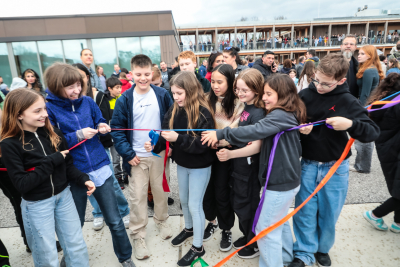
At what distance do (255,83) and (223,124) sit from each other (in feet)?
1.84

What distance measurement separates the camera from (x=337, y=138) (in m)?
2.06

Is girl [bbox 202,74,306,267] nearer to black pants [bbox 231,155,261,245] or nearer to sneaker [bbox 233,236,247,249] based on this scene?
black pants [bbox 231,155,261,245]

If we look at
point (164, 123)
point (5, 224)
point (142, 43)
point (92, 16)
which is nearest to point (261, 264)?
point (164, 123)

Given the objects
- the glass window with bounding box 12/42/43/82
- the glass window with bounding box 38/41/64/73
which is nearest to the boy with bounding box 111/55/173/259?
the glass window with bounding box 38/41/64/73

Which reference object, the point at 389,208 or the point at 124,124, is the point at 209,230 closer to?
the point at 124,124

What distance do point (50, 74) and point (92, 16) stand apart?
1423cm

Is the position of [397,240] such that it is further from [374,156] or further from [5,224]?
[5,224]

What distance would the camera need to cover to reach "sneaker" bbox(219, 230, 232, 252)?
253cm

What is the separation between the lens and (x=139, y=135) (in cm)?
263

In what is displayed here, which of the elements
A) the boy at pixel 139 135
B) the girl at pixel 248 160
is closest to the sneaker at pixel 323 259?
the girl at pixel 248 160

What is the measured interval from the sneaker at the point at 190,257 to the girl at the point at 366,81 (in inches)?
138

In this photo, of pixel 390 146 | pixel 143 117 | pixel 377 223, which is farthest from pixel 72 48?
pixel 377 223

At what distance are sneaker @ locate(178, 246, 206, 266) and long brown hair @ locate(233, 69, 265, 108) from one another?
163 centimetres

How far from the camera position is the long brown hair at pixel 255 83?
2123 mm
